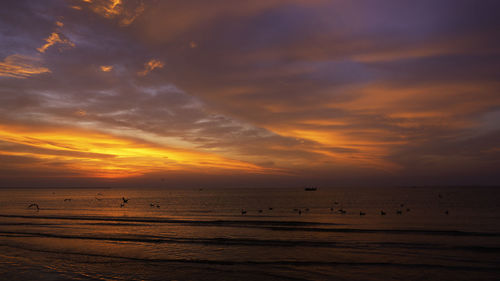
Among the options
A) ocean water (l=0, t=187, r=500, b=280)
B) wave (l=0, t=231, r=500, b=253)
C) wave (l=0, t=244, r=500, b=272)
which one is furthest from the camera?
wave (l=0, t=231, r=500, b=253)

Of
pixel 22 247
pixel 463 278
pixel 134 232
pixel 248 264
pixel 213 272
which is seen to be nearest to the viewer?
pixel 463 278

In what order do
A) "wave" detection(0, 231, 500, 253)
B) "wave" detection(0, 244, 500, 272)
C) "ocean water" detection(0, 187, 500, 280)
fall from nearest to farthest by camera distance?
Answer: 1. "ocean water" detection(0, 187, 500, 280)
2. "wave" detection(0, 244, 500, 272)
3. "wave" detection(0, 231, 500, 253)

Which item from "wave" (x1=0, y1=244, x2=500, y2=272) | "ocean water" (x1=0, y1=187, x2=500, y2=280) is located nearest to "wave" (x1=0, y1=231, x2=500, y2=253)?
"ocean water" (x1=0, y1=187, x2=500, y2=280)

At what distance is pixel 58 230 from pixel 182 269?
2720 cm

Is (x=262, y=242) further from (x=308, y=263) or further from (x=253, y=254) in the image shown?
(x=308, y=263)

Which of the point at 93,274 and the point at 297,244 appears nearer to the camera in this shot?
the point at 93,274

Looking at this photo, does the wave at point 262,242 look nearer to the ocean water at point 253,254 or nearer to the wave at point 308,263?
the ocean water at point 253,254

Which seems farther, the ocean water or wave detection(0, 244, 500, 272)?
wave detection(0, 244, 500, 272)

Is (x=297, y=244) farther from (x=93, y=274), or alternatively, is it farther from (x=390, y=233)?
(x=93, y=274)

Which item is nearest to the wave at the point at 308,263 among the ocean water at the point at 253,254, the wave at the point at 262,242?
the ocean water at the point at 253,254

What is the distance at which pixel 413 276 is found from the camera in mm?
20016

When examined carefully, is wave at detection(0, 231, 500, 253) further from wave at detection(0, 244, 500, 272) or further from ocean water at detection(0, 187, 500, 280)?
wave at detection(0, 244, 500, 272)

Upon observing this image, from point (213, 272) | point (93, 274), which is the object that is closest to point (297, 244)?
point (213, 272)

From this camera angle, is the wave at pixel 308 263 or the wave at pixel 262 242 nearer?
the wave at pixel 308 263
